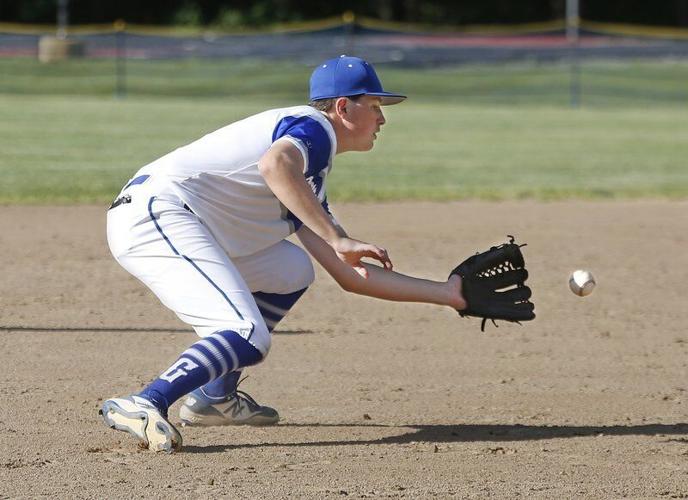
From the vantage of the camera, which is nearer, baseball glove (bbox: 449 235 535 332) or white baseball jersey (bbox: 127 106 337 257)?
white baseball jersey (bbox: 127 106 337 257)

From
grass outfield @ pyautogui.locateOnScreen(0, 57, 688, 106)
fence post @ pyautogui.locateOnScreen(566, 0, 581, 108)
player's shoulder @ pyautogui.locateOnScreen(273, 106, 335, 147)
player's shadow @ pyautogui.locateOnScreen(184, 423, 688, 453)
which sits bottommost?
grass outfield @ pyautogui.locateOnScreen(0, 57, 688, 106)

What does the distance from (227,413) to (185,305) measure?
2.27 feet

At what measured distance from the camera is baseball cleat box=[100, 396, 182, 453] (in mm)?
4156

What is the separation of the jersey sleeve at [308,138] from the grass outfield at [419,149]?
24.6 ft

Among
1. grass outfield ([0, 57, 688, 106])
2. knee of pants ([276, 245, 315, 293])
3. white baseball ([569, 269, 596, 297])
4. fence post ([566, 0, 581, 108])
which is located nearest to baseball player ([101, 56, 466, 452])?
knee of pants ([276, 245, 315, 293])

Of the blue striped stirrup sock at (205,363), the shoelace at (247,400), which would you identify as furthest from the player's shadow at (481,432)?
the blue striped stirrup sock at (205,363)

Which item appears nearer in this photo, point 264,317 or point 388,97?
point 388,97

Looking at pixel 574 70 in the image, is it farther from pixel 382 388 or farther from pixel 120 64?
pixel 382 388

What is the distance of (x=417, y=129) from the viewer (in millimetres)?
19844

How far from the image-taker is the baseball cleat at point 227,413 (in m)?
4.74

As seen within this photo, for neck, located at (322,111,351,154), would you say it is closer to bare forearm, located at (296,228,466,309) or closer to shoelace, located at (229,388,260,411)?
bare forearm, located at (296,228,466,309)

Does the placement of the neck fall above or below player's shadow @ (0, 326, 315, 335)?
above

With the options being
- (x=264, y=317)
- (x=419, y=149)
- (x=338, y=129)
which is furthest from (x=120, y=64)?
(x=338, y=129)

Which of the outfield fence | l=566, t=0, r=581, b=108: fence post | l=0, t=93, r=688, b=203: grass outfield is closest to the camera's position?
l=0, t=93, r=688, b=203: grass outfield
